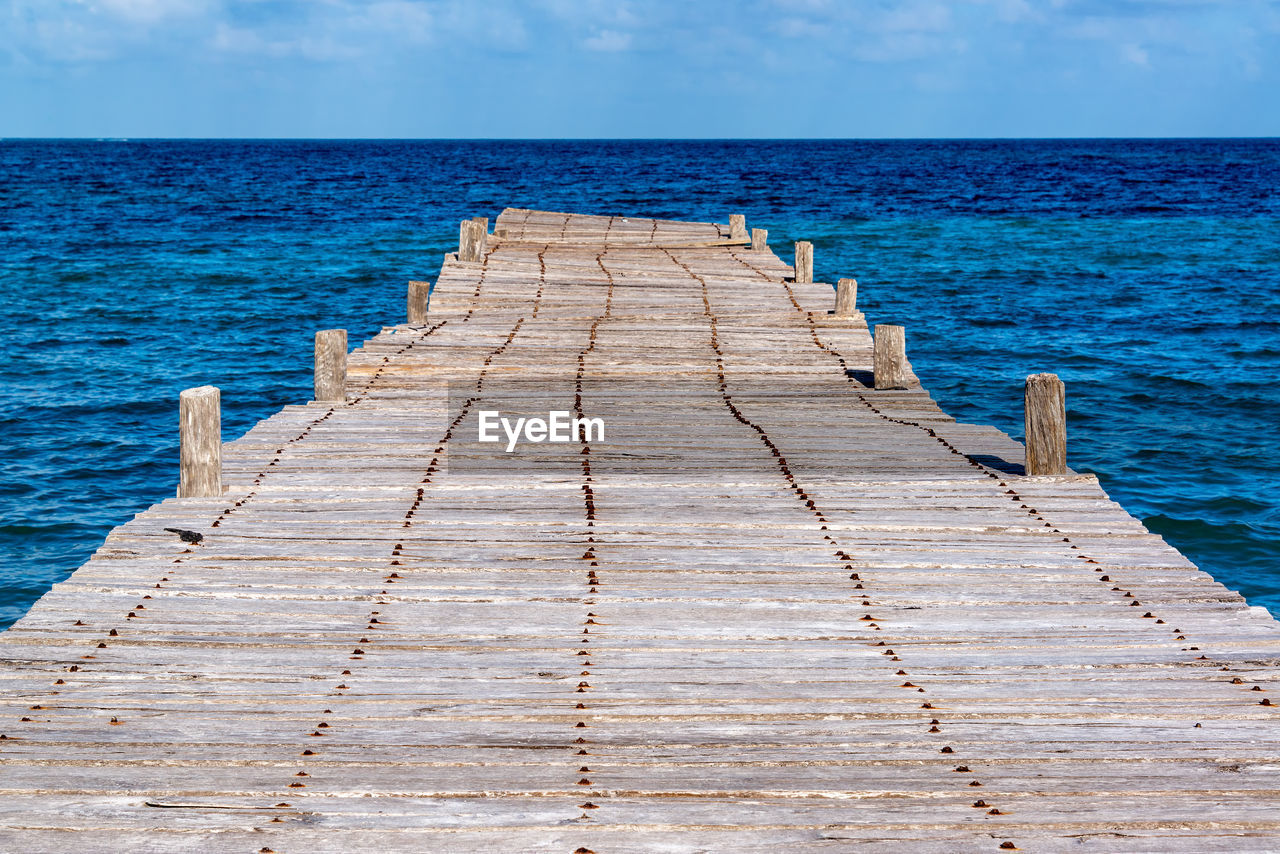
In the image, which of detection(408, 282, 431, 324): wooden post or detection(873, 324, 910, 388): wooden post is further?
detection(408, 282, 431, 324): wooden post

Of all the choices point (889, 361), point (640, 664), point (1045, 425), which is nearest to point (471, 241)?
point (889, 361)

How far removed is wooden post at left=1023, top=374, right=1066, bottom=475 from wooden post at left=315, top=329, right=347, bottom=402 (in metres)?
7.16

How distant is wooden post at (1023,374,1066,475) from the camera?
10039 mm

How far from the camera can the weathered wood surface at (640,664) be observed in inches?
204

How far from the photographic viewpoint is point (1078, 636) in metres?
7.02

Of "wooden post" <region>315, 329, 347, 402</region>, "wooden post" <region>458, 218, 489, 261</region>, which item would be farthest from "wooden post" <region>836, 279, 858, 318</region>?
"wooden post" <region>315, 329, 347, 402</region>

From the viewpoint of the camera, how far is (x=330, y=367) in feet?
43.9

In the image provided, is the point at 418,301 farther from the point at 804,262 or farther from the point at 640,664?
the point at 640,664

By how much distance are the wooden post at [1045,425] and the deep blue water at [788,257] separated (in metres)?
4.96

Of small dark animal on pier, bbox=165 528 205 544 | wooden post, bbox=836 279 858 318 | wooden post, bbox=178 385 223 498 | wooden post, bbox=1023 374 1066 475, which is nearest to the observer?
small dark animal on pier, bbox=165 528 205 544

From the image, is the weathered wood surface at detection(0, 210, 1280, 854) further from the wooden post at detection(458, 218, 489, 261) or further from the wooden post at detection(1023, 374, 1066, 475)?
the wooden post at detection(458, 218, 489, 261)

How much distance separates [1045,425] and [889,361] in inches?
167

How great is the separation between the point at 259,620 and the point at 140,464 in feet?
41.4

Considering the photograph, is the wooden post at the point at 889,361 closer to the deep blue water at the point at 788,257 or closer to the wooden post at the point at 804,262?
the deep blue water at the point at 788,257
